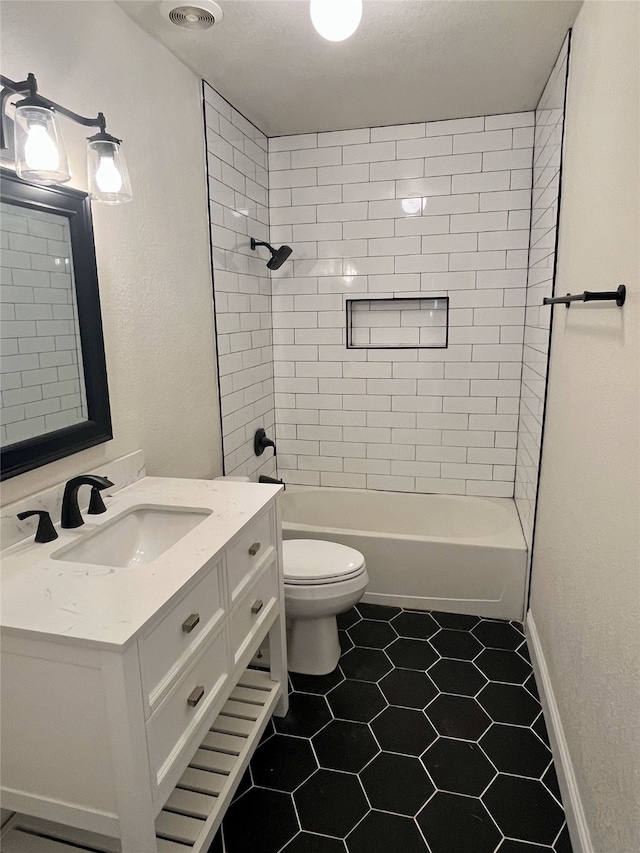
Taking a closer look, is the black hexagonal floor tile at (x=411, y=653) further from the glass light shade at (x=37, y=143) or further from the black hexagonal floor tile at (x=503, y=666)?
the glass light shade at (x=37, y=143)

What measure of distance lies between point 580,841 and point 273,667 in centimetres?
104

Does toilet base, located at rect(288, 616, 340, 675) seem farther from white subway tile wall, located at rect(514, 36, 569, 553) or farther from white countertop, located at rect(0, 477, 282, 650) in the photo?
white subway tile wall, located at rect(514, 36, 569, 553)

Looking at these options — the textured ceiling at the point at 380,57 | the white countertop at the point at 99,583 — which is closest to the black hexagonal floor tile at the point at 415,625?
the white countertop at the point at 99,583

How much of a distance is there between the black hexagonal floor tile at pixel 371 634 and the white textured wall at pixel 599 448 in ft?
2.31

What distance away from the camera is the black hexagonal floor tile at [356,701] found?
206 centimetres

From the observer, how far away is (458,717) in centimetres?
204

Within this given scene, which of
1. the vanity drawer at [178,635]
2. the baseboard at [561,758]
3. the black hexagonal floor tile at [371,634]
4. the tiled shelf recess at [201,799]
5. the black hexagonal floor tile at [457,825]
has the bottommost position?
the black hexagonal floor tile at [457,825]

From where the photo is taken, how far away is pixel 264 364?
3299mm

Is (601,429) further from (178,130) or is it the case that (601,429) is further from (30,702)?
(178,130)

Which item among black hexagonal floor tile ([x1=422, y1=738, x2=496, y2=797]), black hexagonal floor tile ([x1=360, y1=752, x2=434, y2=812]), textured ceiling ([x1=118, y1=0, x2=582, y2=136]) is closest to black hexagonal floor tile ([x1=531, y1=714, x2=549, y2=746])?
black hexagonal floor tile ([x1=422, y1=738, x2=496, y2=797])

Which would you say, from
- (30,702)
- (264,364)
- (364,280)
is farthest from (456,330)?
(30,702)

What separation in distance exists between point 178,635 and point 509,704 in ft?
4.76

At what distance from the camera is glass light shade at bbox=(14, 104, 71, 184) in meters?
1.29

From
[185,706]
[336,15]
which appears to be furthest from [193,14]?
[185,706]
